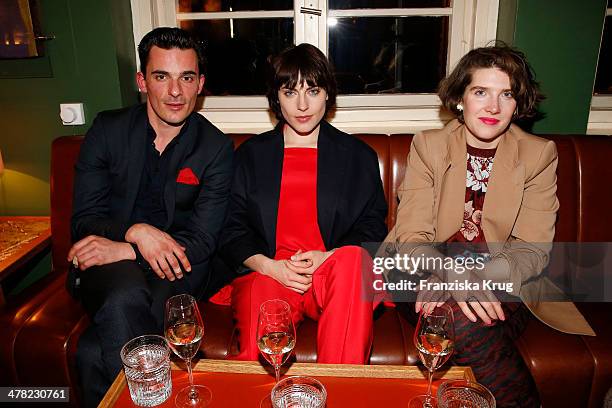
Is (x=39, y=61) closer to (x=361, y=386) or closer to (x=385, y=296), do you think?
(x=385, y=296)

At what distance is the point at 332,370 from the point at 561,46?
1.88m

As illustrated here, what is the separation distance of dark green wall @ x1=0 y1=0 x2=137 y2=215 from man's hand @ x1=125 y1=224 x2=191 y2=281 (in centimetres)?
89

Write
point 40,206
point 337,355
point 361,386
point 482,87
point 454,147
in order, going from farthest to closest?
point 40,206
point 454,147
point 482,87
point 337,355
point 361,386

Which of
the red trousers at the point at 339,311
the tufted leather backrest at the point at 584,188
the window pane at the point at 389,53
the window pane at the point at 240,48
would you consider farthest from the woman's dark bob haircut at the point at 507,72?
the window pane at the point at 240,48

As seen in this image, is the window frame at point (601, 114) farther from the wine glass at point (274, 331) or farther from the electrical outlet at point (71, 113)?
the electrical outlet at point (71, 113)

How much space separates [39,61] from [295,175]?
146cm

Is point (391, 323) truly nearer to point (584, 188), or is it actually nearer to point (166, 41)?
point (584, 188)

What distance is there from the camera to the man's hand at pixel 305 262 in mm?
1743

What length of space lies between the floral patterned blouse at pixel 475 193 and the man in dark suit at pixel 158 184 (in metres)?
0.96

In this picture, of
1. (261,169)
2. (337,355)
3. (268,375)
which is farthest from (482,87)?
(268,375)

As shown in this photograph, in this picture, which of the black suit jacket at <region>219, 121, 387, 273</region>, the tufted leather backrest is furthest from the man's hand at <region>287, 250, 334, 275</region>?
the tufted leather backrest

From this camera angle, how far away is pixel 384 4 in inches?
103

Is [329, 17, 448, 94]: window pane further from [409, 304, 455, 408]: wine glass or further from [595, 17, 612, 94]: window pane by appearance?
[409, 304, 455, 408]: wine glass

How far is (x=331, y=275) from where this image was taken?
5.21 feet
